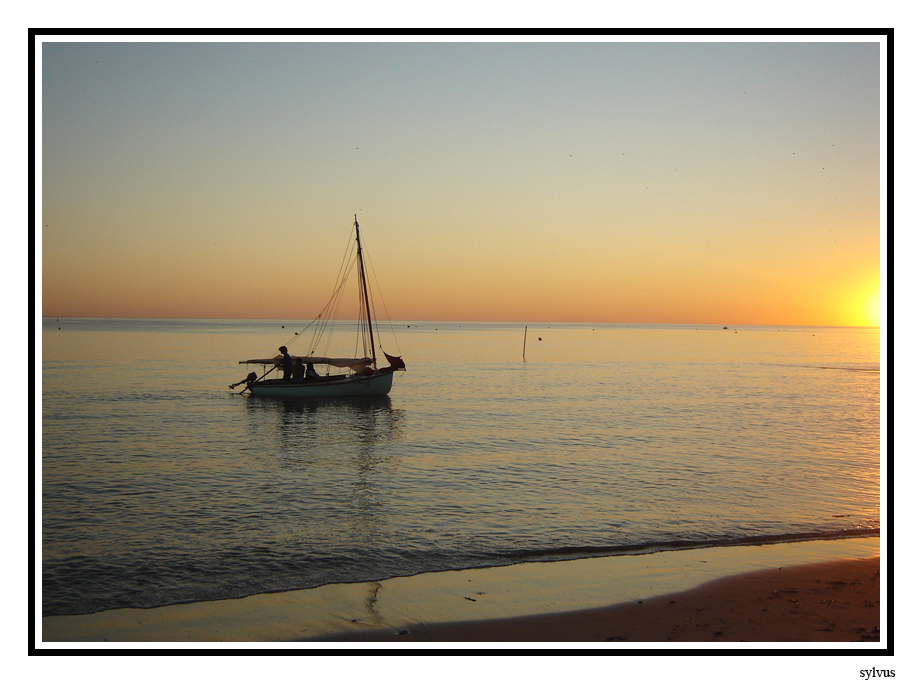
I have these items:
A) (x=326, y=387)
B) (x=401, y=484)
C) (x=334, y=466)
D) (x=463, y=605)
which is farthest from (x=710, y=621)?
(x=326, y=387)

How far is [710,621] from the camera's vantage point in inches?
361

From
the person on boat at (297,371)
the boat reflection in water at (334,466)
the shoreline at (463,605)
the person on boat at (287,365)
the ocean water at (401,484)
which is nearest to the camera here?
the shoreline at (463,605)

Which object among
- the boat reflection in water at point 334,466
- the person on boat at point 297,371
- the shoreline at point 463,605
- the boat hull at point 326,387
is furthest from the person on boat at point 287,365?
the shoreline at point 463,605

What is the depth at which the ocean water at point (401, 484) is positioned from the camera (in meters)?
12.2

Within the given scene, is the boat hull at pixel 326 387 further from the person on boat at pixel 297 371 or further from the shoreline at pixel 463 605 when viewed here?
the shoreline at pixel 463 605

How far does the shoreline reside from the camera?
353 inches

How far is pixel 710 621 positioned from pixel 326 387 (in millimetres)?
31876

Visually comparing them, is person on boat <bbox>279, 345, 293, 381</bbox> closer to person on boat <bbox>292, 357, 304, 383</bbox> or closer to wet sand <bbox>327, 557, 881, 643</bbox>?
person on boat <bbox>292, 357, 304, 383</bbox>

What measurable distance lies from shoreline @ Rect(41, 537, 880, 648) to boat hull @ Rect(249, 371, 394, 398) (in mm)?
28431

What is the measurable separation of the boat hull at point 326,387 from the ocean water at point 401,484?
0.79 m

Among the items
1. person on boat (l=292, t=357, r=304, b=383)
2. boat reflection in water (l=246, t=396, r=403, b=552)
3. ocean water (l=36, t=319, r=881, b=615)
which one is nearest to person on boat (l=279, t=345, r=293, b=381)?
person on boat (l=292, t=357, r=304, b=383)

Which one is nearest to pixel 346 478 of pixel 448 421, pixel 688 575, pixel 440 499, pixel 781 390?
pixel 440 499

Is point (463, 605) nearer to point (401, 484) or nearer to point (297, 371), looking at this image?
point (401, 484)
